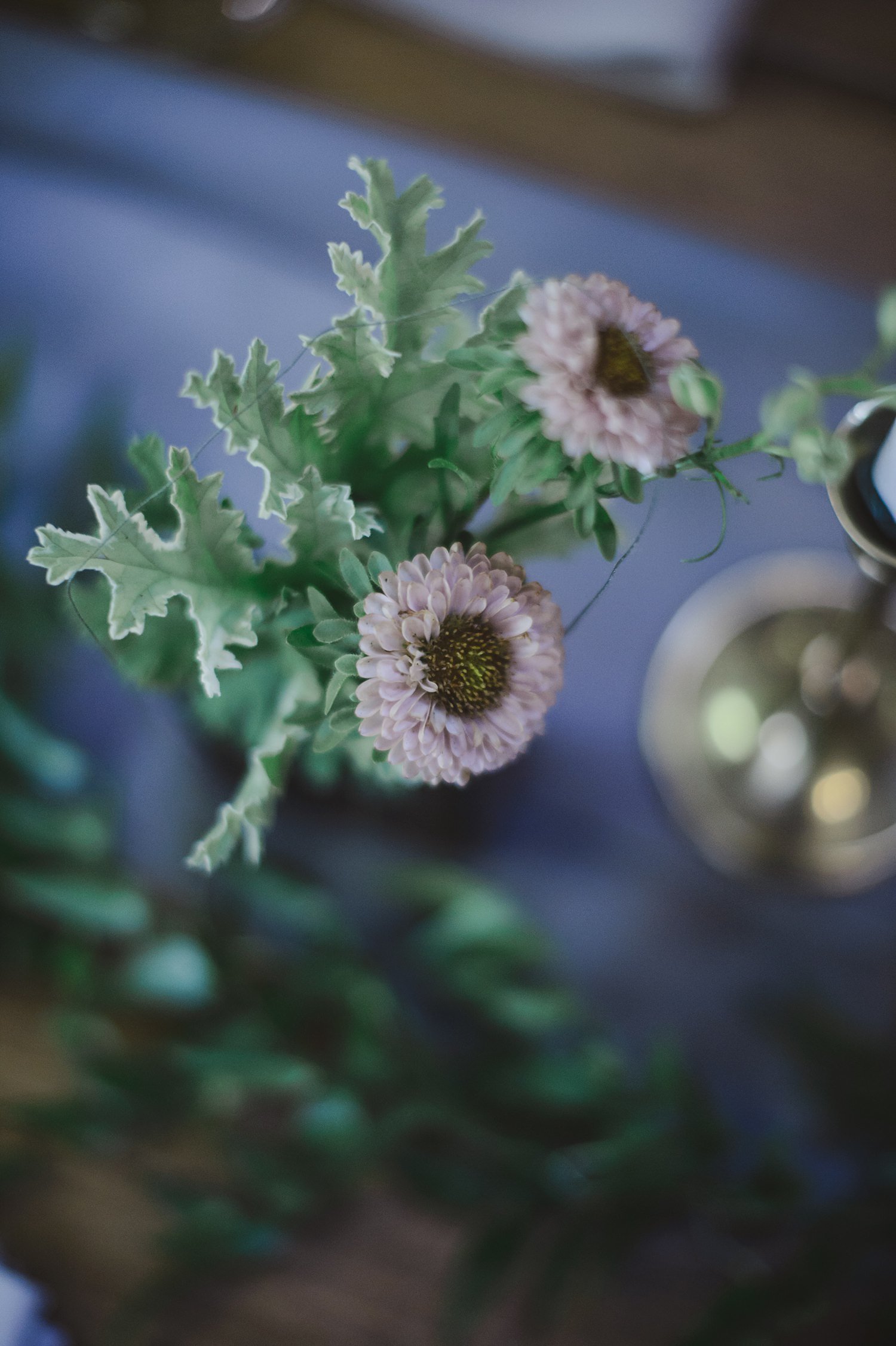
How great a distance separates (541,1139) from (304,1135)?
5.8 inches

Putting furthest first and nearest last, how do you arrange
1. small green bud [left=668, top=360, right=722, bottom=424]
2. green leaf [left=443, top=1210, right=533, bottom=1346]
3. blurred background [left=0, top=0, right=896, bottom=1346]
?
1. blurred background [left=0, top=0, right=896, bottom=1346]
2. green leaf [left=443, top=1210, right=533, bottom=1346]
3. small green bud [left=668, top=360, right=722, bottom=424]

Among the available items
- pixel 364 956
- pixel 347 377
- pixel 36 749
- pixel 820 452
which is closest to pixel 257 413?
pixel 347 377

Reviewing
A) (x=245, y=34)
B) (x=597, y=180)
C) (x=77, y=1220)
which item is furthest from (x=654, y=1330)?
(x=245, y=34)

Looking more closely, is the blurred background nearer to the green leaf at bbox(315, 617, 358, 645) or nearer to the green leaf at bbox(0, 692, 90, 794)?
the green leaf at bbox(0, 692, 90, 794)

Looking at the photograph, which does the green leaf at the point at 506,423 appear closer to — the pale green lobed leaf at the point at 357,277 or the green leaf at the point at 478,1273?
the pale green lobed leaf at the point at 357,277

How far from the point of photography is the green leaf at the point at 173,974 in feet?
1.75

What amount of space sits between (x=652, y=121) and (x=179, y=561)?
59 centimetres

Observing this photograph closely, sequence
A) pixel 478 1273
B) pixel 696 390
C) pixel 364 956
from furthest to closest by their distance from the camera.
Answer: pixel 364 956, pixel 478 1273, pixel 696 390

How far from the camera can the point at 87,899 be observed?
0.52 m

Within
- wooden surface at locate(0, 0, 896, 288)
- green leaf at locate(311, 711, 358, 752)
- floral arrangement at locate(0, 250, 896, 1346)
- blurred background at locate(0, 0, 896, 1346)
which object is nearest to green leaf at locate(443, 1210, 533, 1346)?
floral arrangement at locate(0, 250, 896, 1346)

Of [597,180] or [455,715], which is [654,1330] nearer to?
[455,715]

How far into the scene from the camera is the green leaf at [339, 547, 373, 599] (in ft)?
0.84

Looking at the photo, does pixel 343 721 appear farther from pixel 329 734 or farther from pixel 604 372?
pixel 604 372

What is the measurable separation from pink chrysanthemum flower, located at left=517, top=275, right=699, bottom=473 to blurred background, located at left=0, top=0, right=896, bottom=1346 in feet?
1.25
